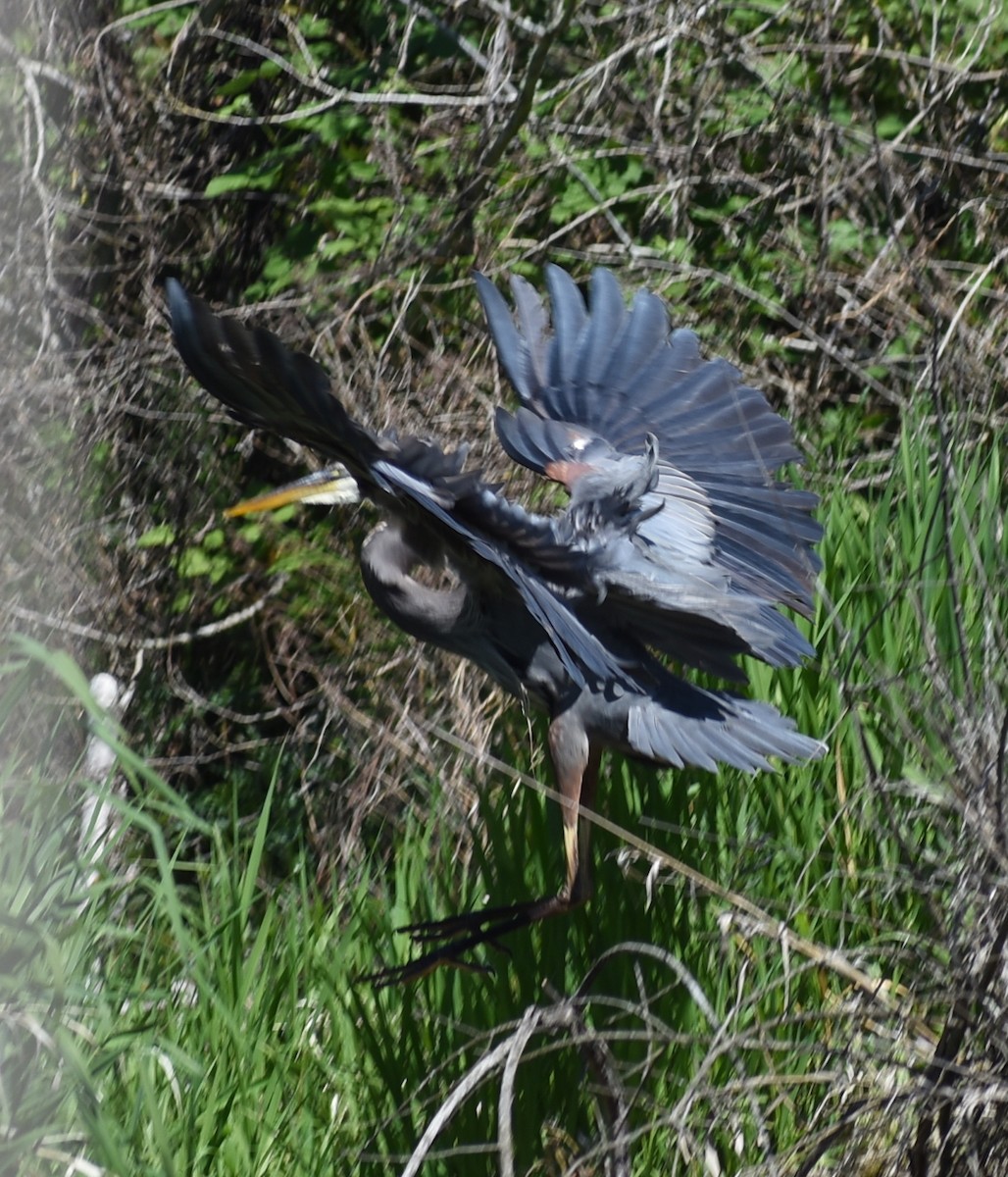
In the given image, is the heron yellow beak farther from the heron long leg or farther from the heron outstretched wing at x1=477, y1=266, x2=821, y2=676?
the heron long leg

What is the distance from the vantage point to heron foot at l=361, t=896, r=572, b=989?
9.29ft

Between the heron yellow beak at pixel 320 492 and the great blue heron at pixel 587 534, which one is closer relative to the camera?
the great blue heron at pixel 587 534

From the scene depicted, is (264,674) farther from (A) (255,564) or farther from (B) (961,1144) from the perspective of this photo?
(B) (961,1144)

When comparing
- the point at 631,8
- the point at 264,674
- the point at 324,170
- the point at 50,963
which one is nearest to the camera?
the point at 50,963

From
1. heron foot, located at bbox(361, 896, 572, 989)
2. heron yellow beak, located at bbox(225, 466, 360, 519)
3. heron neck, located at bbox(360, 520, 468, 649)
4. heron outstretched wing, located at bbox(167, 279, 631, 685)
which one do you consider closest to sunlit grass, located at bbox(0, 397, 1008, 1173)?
heron foot, located at bbox(361, 896, 572, 989)

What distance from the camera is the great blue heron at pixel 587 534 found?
2660 mm

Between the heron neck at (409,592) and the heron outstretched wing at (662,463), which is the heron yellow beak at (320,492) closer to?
the heron neck at (409,592)

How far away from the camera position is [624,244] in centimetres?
514

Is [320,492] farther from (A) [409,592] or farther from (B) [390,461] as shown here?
(B) [390,461]

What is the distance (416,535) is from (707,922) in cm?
98

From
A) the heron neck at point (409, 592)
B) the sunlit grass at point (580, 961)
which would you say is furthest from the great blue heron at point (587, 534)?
the sunlit grass at point (580, 961)

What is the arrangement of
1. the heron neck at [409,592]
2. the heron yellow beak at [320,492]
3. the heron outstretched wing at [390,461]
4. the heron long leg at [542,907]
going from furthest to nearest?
the heron yellow beak at [320,492], the heron neck at [409,592], the heron long leg at [542,907], the heron outstretched wing at [390,461]

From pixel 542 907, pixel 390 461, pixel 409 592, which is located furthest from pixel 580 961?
pixel 390 461

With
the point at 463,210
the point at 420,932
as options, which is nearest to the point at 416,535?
the point at 420,932
